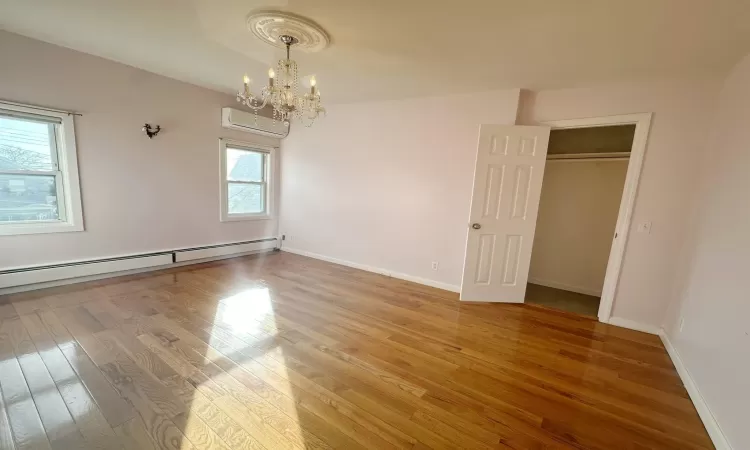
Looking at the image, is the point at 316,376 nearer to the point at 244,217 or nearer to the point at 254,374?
the point at 254,374

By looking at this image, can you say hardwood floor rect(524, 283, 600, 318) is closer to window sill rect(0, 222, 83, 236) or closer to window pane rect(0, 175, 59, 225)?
window sill rect(0, 222, 83, 236)

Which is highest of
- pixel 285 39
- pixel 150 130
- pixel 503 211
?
pixel 285 39

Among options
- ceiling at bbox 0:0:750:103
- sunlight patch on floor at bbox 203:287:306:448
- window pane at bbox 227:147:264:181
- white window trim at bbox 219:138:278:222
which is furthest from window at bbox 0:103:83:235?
sunlight patch on floor at bbox 203:287:306:448

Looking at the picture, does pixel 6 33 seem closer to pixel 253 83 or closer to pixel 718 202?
pixel 253 83

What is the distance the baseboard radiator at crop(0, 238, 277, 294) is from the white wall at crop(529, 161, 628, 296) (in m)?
4.76

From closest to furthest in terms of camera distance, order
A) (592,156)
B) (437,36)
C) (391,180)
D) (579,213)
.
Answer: (437,36)
(592,156)
(579,213)
(391,180)

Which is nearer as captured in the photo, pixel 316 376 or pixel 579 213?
pixel 316 376

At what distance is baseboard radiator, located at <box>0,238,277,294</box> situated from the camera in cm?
293

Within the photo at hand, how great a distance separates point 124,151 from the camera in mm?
3494

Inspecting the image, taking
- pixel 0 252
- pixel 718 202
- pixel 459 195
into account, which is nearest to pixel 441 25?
pixel 459 195

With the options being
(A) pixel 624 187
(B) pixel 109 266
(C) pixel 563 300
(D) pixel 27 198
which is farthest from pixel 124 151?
(C) pixel 563 300

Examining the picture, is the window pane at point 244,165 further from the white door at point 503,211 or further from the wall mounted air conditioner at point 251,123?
the white door at point 503,211

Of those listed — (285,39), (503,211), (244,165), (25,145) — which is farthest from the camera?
(244,165)

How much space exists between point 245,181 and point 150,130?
4.91 ft
